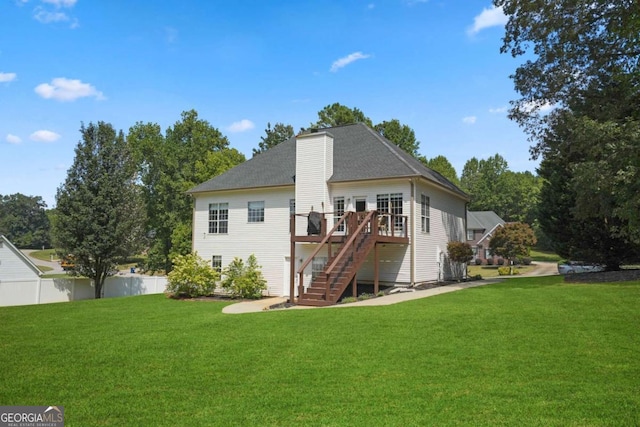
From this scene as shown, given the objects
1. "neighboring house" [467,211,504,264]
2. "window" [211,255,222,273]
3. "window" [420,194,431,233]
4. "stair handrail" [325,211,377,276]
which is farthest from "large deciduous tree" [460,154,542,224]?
"stair handrail" [325,211,377,276]

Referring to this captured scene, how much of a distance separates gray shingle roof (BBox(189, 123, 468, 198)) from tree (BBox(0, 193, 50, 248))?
84.4 meters

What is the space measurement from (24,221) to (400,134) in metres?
101

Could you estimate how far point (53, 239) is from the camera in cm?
2381

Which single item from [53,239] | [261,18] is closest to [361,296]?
[261,18]

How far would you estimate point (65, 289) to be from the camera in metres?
23.5

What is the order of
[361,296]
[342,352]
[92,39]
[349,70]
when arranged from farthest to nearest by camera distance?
[349,70]
[361,296]
[92,39]
[342,352]

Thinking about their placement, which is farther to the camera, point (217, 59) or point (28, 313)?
point (217, 59)

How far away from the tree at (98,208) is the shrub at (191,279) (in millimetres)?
5440

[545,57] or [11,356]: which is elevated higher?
[545,57]

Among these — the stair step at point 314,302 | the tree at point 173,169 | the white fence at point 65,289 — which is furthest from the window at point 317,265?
the tree at point 173,169

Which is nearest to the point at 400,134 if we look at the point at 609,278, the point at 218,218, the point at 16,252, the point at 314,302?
the point at 218,218

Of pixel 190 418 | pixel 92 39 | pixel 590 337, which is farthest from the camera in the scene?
pixel 92 39

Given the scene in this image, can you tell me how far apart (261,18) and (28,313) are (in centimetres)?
1295

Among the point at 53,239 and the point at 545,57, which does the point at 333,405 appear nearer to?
the point at 545,57
